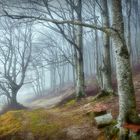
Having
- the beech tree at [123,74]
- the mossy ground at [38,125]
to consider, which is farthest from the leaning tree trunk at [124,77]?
the mossy ground at [38,125]

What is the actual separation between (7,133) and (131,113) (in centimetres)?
407

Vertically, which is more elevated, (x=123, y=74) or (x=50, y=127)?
(x=123, y=74)

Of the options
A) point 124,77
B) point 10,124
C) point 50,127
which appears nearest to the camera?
point 124,77

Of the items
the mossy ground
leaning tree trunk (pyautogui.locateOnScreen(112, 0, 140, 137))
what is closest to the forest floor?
the mossy ground

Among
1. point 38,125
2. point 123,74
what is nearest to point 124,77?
point 123,74

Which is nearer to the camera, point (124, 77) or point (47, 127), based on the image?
point (124, 77)

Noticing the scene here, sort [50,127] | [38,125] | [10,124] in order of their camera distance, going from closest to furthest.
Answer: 1. [50,127]
2. [38,125]
3. [10,124]

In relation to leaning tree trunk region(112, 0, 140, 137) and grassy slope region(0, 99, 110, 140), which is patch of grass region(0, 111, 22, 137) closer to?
grassy slope region(0, 99, 110, 140)

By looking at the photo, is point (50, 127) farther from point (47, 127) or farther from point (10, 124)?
point (10, 124)

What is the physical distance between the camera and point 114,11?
602cm

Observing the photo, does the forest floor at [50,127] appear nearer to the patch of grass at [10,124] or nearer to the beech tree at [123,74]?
the patch of grass at [10,124]

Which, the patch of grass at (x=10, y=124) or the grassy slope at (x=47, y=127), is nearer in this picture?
the grassy slope at (x=47, y=127)

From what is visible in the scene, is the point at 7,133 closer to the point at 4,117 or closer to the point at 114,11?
the point at 4,117

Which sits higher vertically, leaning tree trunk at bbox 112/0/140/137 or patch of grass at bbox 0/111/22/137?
leaning tree trunk at bbox 112/0/140/137
